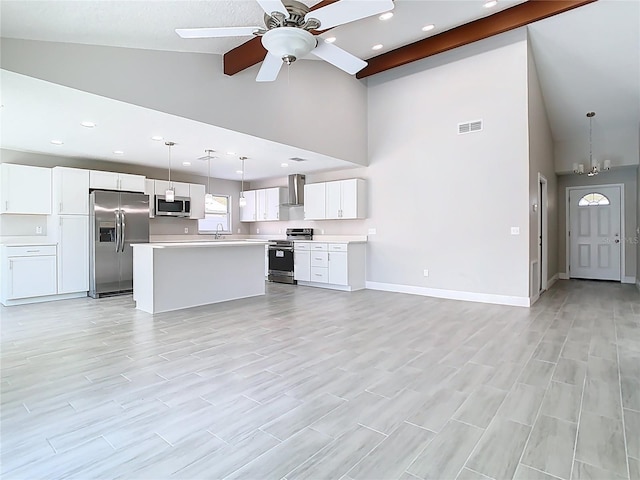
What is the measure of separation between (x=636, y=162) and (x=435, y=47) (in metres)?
5.13

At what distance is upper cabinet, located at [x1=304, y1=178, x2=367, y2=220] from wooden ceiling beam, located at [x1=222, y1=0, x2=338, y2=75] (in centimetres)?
318

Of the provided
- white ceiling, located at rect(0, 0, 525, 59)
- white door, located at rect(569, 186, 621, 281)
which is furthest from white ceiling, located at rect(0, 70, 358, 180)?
white door, located at rect(569, 186, 621, 281)

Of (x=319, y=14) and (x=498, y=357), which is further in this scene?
(x=498, y=357)

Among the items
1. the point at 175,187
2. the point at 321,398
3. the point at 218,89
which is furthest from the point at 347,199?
the point at 321,398

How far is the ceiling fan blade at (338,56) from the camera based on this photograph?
3.06 metres


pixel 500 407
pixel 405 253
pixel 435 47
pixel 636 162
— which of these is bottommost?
pixel 500 407

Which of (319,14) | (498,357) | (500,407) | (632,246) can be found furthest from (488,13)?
(632,246)

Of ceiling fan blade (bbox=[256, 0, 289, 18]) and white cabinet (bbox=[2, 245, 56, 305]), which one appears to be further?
white cabinet (bbox=[2, 245, 56, 305])

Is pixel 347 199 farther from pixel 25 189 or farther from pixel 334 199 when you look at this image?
pixel 25 189

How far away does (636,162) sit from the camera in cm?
707

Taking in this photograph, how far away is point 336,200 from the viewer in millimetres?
7141

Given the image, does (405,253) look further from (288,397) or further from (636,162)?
(636,162)

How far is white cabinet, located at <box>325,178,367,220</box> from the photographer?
6.82 metres

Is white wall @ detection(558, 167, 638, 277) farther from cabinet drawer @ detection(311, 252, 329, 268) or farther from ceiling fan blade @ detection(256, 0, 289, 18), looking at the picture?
ceiling fan blade @ detection(256, 0, 289, 18)
